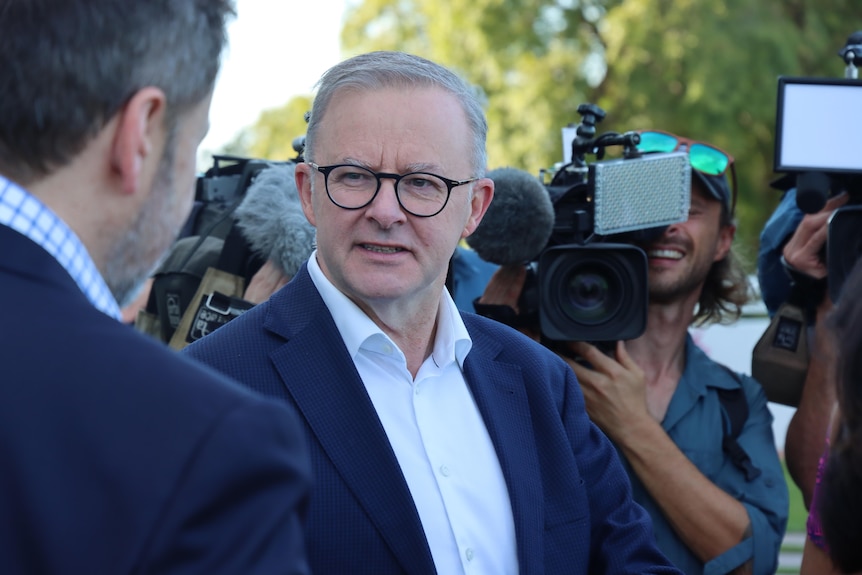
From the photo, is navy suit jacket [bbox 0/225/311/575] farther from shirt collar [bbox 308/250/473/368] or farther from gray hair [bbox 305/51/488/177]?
gray hair [bbox 305/51/488/177]

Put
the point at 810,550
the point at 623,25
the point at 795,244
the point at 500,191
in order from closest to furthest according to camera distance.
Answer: the point at 810,550
the point at 500,191
the point at 795,244
the point at 623,25

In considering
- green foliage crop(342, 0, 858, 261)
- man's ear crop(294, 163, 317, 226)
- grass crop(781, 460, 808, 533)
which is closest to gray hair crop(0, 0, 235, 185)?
man's ear crop(294, 163, 317, 226)

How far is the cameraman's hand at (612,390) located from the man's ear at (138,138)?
199cm

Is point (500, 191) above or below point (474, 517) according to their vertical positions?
above

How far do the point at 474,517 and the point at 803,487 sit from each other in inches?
60.6

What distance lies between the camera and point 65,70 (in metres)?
1.07

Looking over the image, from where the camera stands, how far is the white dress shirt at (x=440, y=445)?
1.93 metres

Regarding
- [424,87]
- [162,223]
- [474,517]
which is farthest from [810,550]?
[162,223]

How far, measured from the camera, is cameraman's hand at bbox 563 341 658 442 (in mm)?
2932

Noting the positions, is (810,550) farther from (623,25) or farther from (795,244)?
(623,25)

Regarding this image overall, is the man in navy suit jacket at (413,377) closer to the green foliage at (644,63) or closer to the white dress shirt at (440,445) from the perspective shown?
the white dress shirt at (440,445)

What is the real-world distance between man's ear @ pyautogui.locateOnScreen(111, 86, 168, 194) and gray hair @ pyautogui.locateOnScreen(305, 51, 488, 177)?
96 cm

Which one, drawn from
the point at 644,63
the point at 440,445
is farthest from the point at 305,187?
the point at 644,63

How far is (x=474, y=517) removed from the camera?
1.97 m
